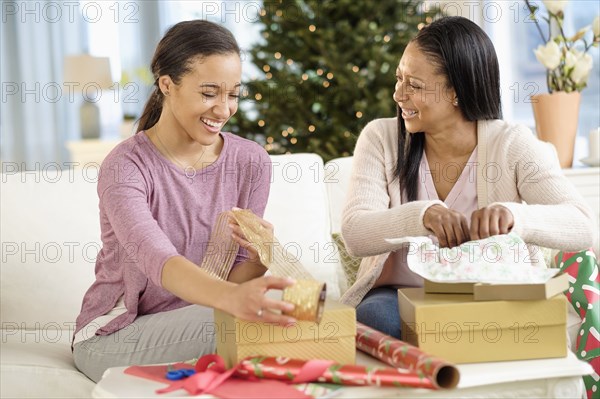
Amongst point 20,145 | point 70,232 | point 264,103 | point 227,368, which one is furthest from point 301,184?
point 20,145

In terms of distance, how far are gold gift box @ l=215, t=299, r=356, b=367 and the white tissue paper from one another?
0.21 metres

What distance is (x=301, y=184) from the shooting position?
8.33 feet

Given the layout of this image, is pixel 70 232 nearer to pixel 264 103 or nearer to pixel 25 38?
pixel 264 103

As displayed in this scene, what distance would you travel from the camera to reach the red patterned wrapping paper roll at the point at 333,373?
1.34m

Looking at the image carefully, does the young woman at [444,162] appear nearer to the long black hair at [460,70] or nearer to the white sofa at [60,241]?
the long black hair at [460,70]

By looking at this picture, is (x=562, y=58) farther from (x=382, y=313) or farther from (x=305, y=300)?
(x=305, y=300)

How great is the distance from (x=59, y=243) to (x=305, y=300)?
125cm

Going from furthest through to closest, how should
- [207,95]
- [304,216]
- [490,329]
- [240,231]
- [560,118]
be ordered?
1. [560,118]
2. [304,216]
3. [207,95]
4. [240,231]
5. [490,329]

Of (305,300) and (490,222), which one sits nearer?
(305,300)

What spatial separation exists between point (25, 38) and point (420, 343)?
5.13 meters

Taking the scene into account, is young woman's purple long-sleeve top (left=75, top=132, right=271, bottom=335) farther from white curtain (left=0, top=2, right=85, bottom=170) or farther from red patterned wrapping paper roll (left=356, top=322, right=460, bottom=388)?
white curtain (left=0, top=2, right=85, bottom=170)

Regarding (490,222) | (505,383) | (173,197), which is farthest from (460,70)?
(505,383)

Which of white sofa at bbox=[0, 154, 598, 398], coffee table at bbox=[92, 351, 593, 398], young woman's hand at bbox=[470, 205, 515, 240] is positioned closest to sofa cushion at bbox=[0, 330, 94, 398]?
white sofa at bbox=[0, 154, 598, 398]

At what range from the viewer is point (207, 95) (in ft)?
5.95
